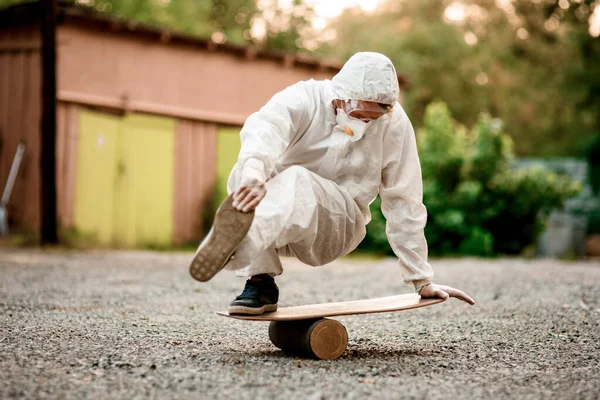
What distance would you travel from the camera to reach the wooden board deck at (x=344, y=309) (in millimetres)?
3535

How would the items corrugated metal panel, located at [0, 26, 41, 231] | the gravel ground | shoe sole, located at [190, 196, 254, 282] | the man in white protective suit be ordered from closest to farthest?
the gravel ground
shoe sole, located at [190, 196, 254, 282]
the man in white protective suit
corrugated metal panel, located at [0, 26, 41, 231]

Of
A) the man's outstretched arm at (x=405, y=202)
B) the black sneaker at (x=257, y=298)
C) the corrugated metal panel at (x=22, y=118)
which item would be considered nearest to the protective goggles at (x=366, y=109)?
the man's outstretched arm at (x=405, y=202)

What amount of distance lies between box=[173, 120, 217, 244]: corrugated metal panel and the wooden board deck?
9938 millimetres

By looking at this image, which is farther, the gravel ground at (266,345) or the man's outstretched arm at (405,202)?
the man's outstretched arm at (405,202)

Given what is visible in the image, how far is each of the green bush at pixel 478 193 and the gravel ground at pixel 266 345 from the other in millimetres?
5369

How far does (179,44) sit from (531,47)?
59.3ft

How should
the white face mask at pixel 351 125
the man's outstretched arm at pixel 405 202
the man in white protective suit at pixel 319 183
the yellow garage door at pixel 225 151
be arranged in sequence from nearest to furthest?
the man in white protective suit at pixel 319 183 < the white face mask at pixel 351 125 < the man's outstretched arm at pixel 405 202 < the yellow garage door at pixel 225 151

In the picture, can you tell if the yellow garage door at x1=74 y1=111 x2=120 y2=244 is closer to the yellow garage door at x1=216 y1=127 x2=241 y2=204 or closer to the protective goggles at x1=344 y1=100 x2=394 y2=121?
the yellow garage door at x1=216 y1=127 x2=241 y2=204

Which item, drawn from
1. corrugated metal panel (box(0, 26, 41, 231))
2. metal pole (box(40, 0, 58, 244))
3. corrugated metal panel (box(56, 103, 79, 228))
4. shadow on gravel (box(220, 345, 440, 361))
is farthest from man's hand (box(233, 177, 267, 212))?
corrugated metal panel (box(0, 26, 41, 231))

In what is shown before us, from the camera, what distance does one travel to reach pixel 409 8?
31.2m

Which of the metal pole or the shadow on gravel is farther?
the metal pole

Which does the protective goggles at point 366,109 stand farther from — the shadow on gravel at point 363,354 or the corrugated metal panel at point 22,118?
the corrugated metal panel at point 22,118

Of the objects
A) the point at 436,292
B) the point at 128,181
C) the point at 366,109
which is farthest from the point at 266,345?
the point at 128,181

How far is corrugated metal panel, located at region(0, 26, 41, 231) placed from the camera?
12.2m
